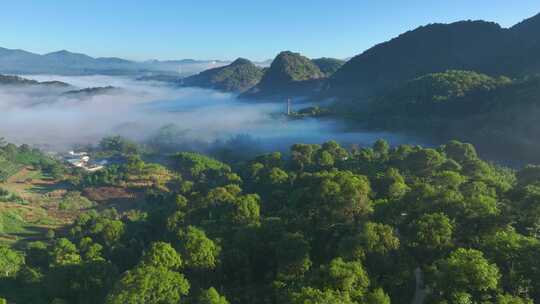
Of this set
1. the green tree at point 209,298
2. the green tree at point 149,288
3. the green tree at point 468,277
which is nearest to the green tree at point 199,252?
the green tree at point 149,288

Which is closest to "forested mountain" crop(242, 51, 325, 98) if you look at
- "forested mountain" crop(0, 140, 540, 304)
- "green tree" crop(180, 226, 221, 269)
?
"forested mountain" crop(0, 140, 540, 304)

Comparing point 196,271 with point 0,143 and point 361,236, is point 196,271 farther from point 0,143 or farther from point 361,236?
point 0,143

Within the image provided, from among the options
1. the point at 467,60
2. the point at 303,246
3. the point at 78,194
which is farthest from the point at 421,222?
the point at 467,60

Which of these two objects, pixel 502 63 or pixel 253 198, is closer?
pixel 253 198

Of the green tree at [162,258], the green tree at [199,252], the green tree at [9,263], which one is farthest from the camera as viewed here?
the green tree at [9,263]

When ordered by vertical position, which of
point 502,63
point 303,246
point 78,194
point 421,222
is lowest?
point 78,194

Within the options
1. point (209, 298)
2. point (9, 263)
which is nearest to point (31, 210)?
point (9, 263)

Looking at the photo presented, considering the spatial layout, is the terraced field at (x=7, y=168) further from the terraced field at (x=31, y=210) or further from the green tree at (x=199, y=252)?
the green tree at (x=199, y=252)
